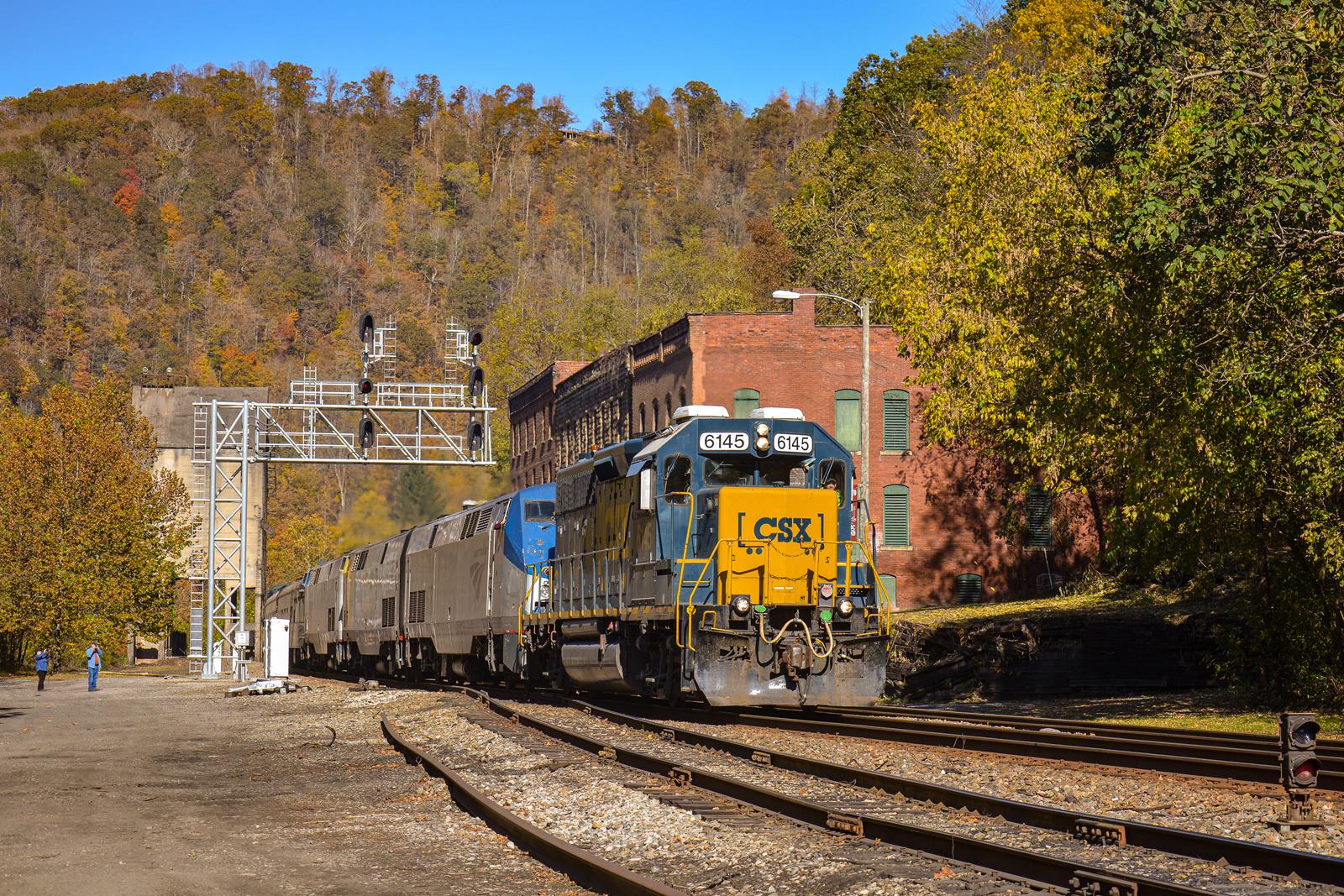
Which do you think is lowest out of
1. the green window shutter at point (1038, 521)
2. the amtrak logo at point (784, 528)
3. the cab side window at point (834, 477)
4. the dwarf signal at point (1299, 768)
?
the dwarf signal at point (1299, 768)

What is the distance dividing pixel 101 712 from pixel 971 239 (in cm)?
2302

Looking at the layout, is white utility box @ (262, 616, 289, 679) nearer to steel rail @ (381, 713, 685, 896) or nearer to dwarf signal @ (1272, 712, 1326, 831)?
steel rail @ (381, 713, 685, 896)

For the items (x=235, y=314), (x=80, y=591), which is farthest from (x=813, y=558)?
(x=235, y=314)

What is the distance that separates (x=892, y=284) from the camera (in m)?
40.3

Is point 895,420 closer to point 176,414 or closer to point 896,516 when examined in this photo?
point 896,516

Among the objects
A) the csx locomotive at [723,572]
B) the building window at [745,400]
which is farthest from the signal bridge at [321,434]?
the csx locomotive at [723,572]

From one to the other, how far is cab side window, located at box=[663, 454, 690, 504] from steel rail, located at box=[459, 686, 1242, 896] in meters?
5.34

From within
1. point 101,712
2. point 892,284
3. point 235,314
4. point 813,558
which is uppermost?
point 235,314

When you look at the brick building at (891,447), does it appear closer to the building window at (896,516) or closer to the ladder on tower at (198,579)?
the building window at (896,516)

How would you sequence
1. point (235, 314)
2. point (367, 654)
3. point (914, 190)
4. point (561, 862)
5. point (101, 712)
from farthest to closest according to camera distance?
point (235, 314)
point (914, 190)
point (367, 654)
point (101, 712)
point (561, 862)

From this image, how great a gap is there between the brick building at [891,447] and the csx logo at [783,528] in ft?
110

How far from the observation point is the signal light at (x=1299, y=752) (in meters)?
10.5

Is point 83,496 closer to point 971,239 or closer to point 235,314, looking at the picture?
point 971,239

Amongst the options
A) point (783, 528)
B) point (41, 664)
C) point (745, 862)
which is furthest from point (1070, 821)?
point (41, 664)
